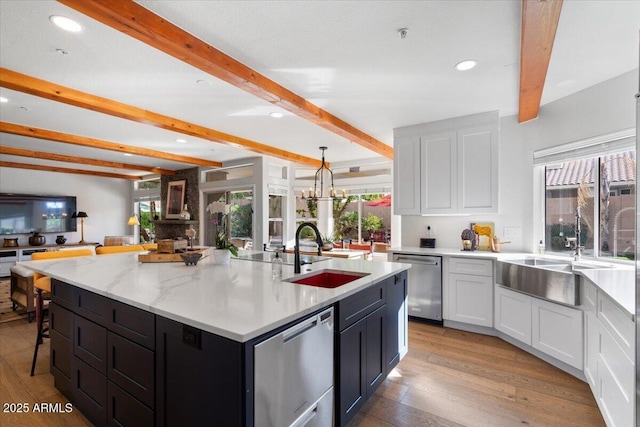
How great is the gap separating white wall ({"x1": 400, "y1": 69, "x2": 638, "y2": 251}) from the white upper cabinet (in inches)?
14.9

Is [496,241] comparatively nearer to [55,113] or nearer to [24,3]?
[24,3]

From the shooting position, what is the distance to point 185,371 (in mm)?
1347

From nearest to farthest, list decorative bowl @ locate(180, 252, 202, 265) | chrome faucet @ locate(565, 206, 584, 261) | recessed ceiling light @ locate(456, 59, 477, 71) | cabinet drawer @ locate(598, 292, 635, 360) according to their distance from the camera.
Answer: cabinet drawer @ locate(598, 292, 635, 360)
recessed ceiling light @ locate(456, 59, 477, 71)
decorative bowl @ locate(180, 252, 202, 265)
chrome faucet @ locate(565, 206, 584, 261)

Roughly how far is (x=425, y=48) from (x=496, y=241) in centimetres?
251

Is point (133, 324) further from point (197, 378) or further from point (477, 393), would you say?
point (477, 393)

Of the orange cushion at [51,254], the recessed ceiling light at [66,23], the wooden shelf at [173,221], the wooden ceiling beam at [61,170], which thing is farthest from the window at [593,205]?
the wooden ceiling beam at [61,170]

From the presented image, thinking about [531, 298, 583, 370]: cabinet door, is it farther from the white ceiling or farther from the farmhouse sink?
the white ceiling

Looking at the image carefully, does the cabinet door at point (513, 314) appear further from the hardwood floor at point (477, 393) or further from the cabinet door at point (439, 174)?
the cabinet door at point (439, 174)

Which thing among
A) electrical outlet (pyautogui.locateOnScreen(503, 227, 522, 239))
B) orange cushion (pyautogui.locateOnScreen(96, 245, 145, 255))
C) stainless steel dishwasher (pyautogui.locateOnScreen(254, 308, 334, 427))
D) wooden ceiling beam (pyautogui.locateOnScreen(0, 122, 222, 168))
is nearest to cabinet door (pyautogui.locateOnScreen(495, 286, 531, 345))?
electrical outlet (pyautogui.locateOnScreen(503, 227, 522, 239))

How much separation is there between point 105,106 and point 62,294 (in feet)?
6.43

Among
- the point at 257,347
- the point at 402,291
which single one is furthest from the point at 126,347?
the point at 402,291

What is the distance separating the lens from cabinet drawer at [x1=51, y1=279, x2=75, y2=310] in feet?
6.88

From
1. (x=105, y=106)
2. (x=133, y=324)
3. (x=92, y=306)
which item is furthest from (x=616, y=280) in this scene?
(x=105, y=106)

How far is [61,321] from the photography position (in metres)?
2.20
